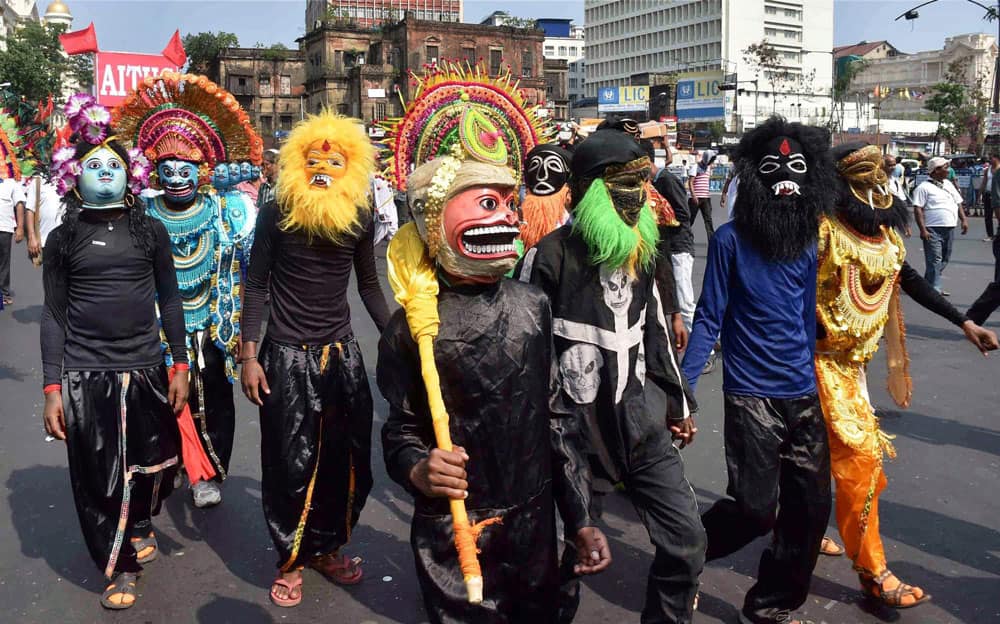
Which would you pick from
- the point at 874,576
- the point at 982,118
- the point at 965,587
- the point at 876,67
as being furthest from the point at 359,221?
the point at 876,67

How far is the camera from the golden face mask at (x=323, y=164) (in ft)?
13.8

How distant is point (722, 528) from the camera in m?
3.96

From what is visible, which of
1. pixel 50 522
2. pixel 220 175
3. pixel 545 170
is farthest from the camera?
pixel 545 170

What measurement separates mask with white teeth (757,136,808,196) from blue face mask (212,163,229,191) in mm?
3181

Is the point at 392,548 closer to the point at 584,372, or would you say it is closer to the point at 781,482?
the point at 584,372

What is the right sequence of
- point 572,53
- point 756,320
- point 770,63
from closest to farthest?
point 756,320 < point 770,63 < point 572,53

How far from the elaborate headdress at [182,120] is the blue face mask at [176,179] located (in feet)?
0.14

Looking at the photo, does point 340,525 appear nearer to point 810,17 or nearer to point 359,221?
point 359,221

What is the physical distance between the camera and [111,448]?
4293 millimetres

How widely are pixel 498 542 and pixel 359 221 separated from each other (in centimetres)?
195

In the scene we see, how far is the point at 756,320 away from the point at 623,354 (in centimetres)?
63

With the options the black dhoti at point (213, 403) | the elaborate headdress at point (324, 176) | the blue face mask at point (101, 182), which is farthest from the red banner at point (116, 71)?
the elaborate headdress at point (324, 176)

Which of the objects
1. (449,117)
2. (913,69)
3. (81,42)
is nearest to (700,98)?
(913,69)

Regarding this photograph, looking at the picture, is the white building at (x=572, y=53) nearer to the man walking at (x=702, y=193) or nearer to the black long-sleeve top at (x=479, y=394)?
the man walking at (x=702, y=193)
